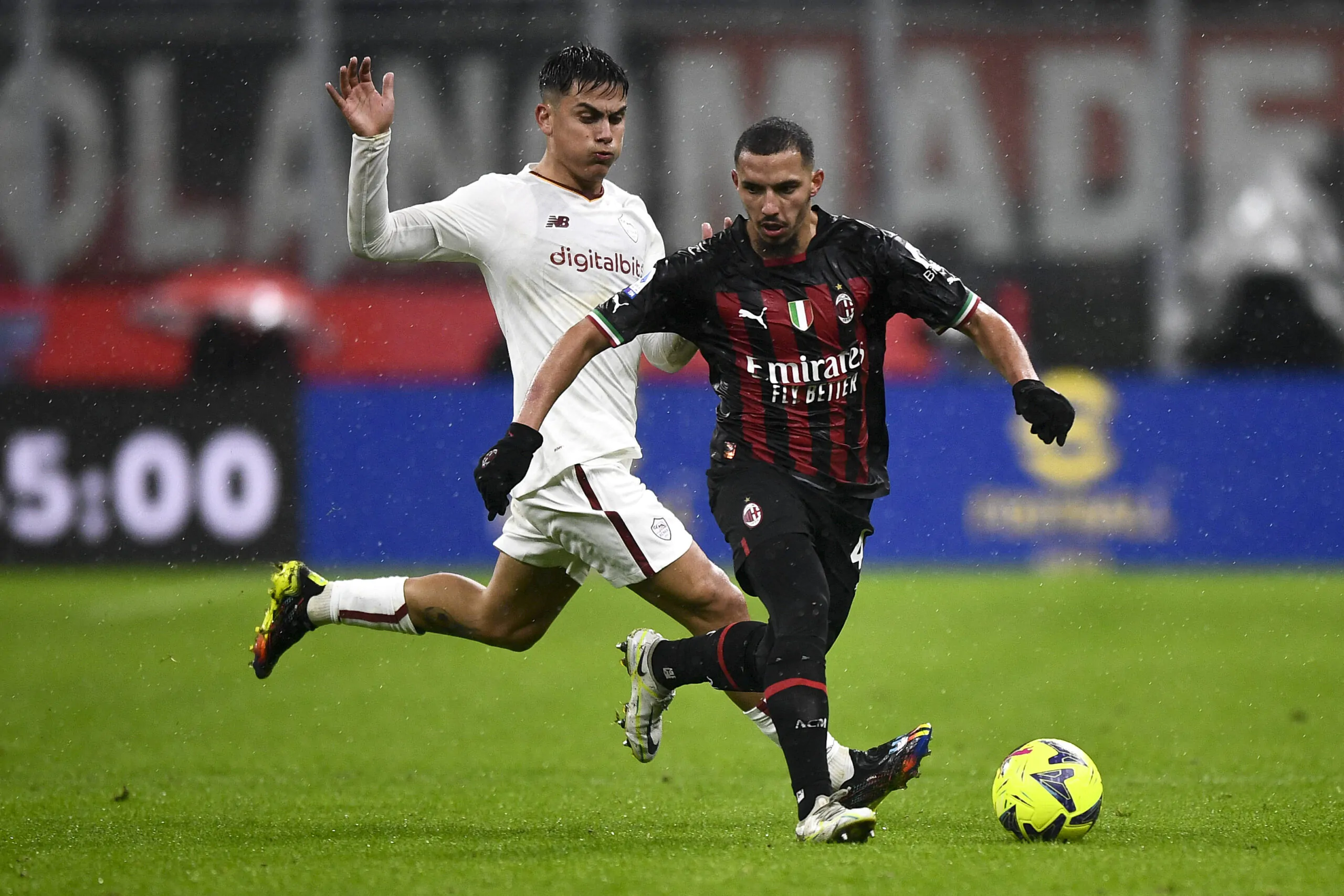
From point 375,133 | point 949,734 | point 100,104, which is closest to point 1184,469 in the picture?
point 949,734

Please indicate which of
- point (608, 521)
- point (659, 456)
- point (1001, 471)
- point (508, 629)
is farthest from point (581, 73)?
point (1001, 471)

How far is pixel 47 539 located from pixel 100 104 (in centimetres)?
1219

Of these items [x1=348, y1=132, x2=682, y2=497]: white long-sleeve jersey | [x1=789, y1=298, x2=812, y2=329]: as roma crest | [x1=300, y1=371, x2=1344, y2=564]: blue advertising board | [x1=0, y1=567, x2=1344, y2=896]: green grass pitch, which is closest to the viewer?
[x1=0, y1=567, x2=1344, y2=896]: green grass pitch

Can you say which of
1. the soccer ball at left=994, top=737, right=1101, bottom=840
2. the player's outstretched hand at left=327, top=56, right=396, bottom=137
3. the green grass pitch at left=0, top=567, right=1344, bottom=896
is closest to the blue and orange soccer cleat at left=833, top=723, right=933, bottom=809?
the green grass pitch at left=0, top=567, right=1344, bottom=896

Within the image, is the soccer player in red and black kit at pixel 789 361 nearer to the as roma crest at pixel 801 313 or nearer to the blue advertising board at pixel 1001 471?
the as roma crest at pixel 801 313

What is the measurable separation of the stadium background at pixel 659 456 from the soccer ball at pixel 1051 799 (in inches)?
5.5

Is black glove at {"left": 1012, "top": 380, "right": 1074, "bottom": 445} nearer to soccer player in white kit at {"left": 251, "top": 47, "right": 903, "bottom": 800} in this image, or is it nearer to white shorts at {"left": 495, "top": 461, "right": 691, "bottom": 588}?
soccer player in white kit at {"left": 251, "top": 47, "right": 903, "bottom": 800}

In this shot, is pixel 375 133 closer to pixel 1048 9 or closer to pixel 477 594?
pixel 477 594

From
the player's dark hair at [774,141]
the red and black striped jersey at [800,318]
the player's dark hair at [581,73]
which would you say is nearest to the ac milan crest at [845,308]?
the red and black striped jersey at [800,318]

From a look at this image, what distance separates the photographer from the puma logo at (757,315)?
209 inches

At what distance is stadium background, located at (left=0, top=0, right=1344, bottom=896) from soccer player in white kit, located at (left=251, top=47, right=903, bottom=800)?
678mm

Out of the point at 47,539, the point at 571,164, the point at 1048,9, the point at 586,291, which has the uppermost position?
the point at 1048,9

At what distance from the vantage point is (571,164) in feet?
19.8

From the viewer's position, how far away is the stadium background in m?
5.61
